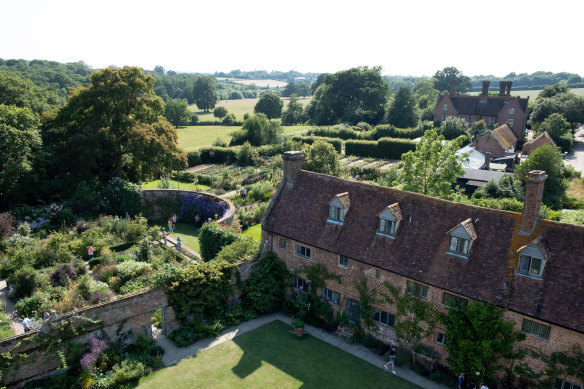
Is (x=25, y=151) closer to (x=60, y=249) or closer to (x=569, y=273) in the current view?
(x=60, y=249)

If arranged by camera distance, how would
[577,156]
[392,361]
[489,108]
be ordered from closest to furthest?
[392,361] → [577,156] → [489,108]

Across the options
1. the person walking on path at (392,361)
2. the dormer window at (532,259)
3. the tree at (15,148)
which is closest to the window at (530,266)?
the dormer window at (532,259)

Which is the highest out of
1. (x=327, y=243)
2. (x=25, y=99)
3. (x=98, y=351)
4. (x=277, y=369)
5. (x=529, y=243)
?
(x=25, y=99)

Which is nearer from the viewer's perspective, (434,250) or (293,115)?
(434,250)

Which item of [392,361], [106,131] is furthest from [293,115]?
[392,361]

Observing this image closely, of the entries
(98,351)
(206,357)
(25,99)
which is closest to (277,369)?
(206,357)

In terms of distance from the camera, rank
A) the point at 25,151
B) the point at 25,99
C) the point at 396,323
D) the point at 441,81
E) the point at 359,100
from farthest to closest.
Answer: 1. the point at 441,81
2. the point at 359,100
3. the point at 25,99
4. the point at 25,151
5. the point at 396,323

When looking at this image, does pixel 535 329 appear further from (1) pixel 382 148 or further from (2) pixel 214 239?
(1) pixel 382 148

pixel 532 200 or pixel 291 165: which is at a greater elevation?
pixel 532 200
